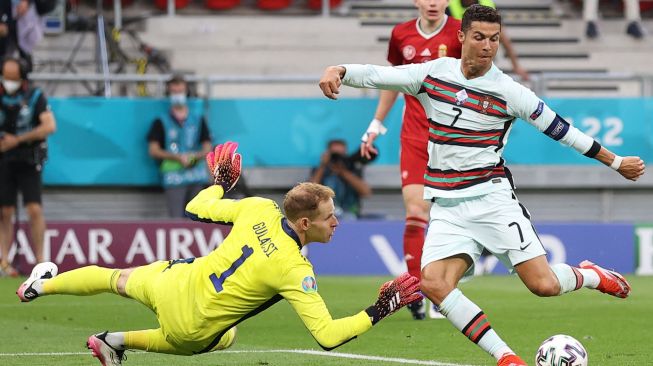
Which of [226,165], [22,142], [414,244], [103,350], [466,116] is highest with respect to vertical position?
[466,116]

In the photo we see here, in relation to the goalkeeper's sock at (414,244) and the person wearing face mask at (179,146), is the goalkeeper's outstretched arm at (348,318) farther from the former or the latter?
the person wearing face mask at (179,146)

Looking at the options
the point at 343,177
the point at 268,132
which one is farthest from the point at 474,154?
the point at 268,132

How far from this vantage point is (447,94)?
313 inches

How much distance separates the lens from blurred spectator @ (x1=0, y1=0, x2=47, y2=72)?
55.5 feet

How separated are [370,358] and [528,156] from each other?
910 cm

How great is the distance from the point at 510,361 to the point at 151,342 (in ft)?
Answer: 6.25

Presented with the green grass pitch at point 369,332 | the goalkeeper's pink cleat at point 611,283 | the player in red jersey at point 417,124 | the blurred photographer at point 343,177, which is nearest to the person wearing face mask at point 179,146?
the blurred photographer at point 343,177

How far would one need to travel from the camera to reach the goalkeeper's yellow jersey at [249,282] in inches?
275

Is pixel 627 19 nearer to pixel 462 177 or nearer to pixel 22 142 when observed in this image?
pixel 22 142

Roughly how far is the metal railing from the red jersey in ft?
21.0

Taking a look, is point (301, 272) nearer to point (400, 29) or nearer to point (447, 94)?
point (447, 94)

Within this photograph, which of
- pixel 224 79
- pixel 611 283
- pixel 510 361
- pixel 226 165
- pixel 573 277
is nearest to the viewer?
pixel 510 361

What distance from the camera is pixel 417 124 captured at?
→ 10375mm

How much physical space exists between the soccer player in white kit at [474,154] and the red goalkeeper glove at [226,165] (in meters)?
0.74
